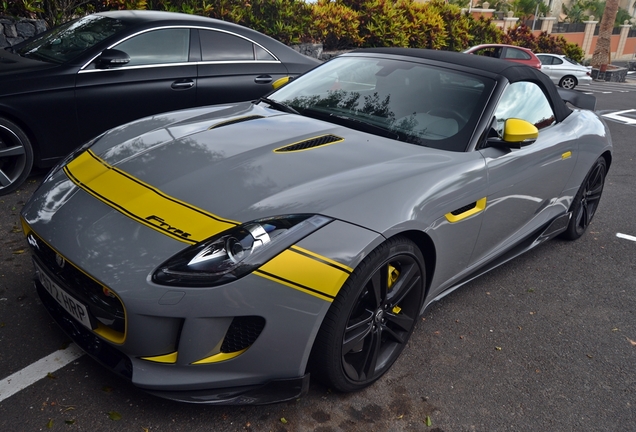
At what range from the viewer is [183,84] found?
212 inches

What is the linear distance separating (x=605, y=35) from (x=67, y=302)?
100 ft

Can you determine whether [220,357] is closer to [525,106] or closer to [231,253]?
[231,253]

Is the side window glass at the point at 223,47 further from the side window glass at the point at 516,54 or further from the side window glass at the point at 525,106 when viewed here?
the side window glass at the point at 516,54

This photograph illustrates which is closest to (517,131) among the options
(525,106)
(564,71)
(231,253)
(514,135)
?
(514,135)

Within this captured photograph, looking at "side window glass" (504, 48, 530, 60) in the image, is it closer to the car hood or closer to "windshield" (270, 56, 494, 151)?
"windshield" (270, 56, 494, 151)

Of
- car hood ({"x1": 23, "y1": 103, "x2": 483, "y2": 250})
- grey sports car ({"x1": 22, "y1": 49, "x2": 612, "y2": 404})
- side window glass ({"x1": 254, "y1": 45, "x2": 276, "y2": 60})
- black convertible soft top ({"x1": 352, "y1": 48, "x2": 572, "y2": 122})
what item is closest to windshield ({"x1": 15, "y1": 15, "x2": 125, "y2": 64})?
side window glass ({"x1": 254, "y1": 45, "x2": 276, "y2": 60})

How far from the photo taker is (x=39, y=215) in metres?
2.53

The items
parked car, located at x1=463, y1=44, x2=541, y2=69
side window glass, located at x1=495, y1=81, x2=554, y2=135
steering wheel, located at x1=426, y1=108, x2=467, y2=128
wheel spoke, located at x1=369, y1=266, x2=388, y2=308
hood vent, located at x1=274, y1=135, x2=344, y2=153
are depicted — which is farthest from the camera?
parked car, located at x1=463, y1=44, x2=541, y2=69

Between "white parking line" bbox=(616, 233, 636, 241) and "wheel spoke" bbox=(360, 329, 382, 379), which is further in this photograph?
"white parking line" bbox=(616, 233, 636, 241)

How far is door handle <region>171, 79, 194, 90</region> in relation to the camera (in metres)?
5.32

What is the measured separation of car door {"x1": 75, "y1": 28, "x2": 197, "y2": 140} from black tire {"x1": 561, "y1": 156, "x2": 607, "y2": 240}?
3537 mm

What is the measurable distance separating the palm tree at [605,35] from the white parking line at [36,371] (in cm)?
2917

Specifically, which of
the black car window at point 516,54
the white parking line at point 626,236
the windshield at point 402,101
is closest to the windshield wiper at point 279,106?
the windshield at point 402,101

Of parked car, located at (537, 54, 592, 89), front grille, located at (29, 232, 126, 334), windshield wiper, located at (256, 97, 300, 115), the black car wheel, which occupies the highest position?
windshield wiper, located at (256, 97, 300, 115)
